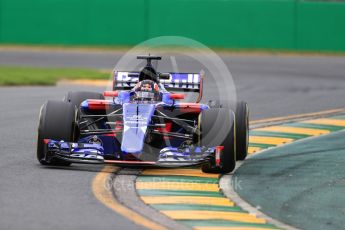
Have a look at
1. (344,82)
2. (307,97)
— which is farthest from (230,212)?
(344,82)

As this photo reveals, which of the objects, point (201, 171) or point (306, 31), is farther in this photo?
point (306, 31)

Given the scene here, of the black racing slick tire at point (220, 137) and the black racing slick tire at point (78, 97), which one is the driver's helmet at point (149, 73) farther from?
the black racing slick tire at point (220, 137)

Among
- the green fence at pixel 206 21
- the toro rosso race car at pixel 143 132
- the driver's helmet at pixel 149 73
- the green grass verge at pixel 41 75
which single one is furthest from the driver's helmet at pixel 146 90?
the green fence at pixel 206 21

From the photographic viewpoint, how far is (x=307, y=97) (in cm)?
2384

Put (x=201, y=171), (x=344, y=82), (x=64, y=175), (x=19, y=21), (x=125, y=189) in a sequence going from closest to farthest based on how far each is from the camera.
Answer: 1. (x=125, y=189)
2. (x=64, y=175)
3. (x=201, y=171)
4. (x=344, y=82)
5. (x=19, y=21)

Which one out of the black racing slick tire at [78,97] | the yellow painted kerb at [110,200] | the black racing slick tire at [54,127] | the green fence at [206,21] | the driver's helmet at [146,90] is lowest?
the yellow painted kerb at [110,200]

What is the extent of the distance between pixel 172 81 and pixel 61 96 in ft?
29.6

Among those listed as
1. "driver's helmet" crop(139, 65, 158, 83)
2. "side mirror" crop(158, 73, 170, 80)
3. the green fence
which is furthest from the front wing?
the green fence

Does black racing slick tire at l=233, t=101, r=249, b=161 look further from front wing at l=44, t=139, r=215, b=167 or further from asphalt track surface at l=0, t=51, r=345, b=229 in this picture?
asphalt track surface at l=0, t=51, r=345, b=229

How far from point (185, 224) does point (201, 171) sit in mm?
3395

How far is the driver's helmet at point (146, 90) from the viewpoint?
42.8ft

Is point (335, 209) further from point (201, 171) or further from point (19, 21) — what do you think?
point (19, 21)

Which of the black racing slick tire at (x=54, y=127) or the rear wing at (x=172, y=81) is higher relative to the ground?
the rear wing at (x=172, y=81)

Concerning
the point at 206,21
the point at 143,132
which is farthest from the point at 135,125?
the point at 206,21
